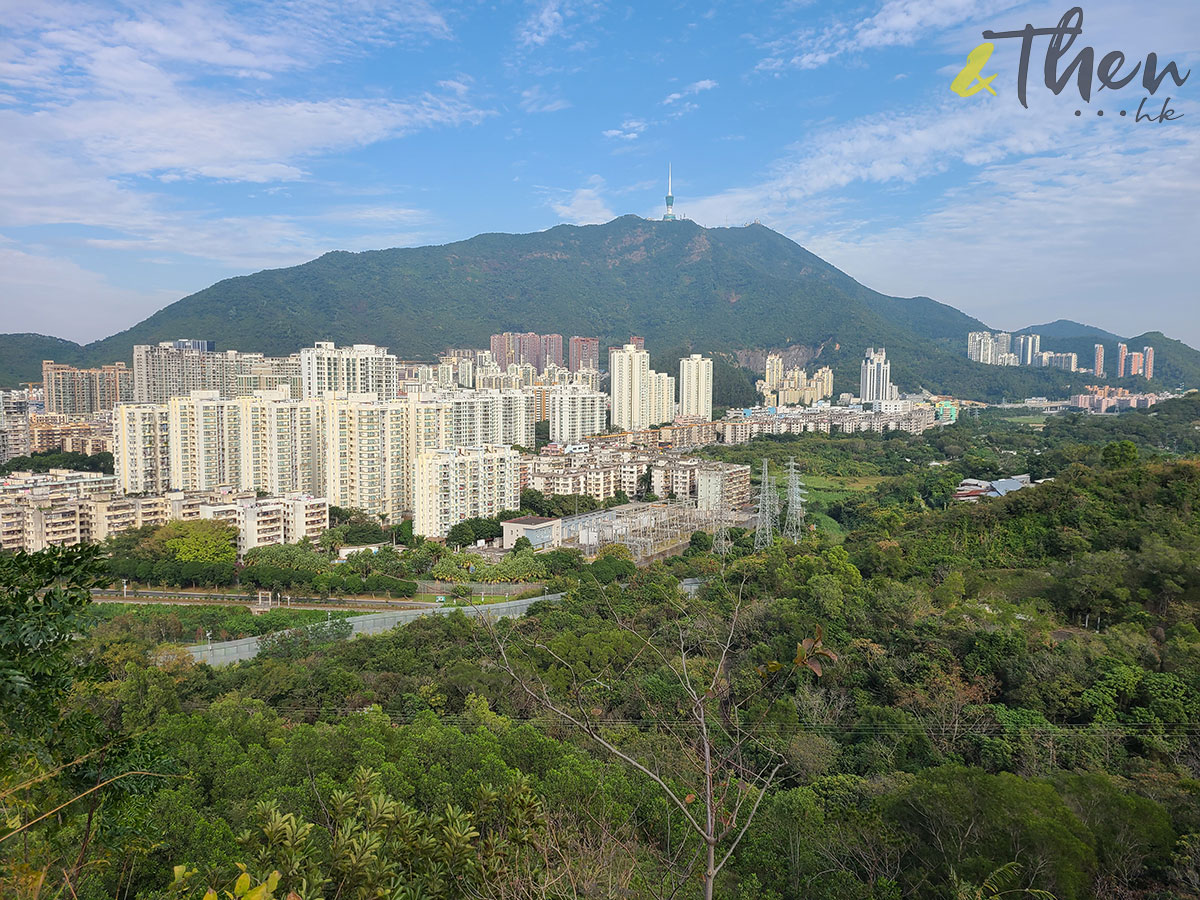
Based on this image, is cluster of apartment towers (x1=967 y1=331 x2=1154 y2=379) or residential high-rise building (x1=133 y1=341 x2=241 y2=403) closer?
residential high-rise building (x1=133 y1=341 x2=241 y2=403)

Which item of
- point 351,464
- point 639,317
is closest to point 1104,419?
point 351,464

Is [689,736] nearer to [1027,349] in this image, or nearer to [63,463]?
[63,463]

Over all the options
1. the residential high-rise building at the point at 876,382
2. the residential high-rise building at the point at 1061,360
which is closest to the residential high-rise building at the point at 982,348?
the residential high-rise building at the point at 1061,360

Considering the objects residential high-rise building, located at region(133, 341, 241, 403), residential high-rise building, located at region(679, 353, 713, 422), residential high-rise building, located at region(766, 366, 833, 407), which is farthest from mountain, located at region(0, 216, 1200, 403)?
residential high-rise building, located at region(133, 341, 241, 403)

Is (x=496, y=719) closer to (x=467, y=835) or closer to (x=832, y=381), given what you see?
(x=467, y=835)

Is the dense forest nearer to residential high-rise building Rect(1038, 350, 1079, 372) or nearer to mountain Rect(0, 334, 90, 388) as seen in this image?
mountain Rect(0, 334, 90, 388)

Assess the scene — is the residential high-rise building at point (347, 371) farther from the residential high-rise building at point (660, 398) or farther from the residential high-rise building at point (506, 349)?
the residential high-rise building at point (506, 349)

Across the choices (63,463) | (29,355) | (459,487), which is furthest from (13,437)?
(29,355)

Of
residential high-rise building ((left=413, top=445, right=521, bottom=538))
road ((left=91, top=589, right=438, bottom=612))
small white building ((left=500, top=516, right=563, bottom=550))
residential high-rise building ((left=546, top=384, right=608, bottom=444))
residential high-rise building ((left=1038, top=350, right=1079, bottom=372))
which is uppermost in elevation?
residential high-rise building ((left=1038, top=350, right=1079, bottom=372))
